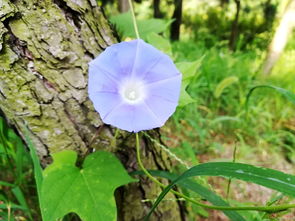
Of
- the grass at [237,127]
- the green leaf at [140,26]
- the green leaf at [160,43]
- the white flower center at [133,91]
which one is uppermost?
the green leaf at [140,26]

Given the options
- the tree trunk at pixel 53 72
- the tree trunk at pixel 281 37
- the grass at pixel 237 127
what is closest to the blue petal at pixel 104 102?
the tree trunk at pixel 53 72

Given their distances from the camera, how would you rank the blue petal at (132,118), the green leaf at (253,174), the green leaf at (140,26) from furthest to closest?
the green leaf at (140,26) → the blue petal at (132,118) → the green leaf at (253,174)

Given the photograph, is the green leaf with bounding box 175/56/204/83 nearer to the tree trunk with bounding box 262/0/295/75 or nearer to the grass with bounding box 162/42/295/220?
the grass with bounding box 162/42/295/220

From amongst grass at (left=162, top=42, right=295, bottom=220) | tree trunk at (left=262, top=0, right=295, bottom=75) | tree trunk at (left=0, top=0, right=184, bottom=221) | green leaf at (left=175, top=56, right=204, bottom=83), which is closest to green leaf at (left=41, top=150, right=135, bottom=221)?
tree trunk at (left=0, top=0, right=184, bottom=221)

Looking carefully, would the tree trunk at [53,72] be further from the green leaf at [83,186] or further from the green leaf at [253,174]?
the green leaf at [253,174]

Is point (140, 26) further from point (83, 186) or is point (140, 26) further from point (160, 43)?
point (83, 186)

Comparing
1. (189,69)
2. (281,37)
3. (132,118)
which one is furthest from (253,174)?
(281,37)

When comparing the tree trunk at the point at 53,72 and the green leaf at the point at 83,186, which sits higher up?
the tree trunk at the point at 53,72

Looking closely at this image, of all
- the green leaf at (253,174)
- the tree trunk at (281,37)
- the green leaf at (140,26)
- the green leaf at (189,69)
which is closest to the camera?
the green leaf at (253,174)
